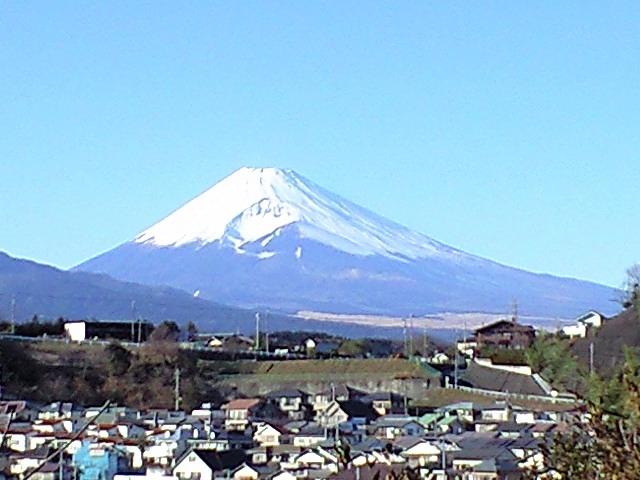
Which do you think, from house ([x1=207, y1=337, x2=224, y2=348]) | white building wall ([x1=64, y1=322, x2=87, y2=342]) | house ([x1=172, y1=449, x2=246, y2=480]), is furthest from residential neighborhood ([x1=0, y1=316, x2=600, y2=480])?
white building wall ([x1=64, y1=322, x2=87, y2=342])

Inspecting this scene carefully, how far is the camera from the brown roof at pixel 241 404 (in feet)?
69.4

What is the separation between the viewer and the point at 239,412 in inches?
819

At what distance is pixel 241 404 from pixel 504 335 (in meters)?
13.7

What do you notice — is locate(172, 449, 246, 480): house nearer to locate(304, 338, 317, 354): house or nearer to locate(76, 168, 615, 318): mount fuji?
locate(304, 338, 317, 354): house

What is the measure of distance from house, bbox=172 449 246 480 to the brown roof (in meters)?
5.97

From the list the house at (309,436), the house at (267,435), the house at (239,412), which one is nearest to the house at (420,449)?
the house at (309,436)

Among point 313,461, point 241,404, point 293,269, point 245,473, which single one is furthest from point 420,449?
point 293,269

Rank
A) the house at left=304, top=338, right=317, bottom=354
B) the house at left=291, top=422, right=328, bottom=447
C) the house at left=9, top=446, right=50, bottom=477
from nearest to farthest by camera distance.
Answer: the house at left=9, top=446, right=50, bottom=477 → the house at left=291, top=422, right=328, bottom=447 → the house at left=304, top=338, right=317, bottom=354

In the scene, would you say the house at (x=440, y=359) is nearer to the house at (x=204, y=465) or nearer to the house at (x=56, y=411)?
the house at (x=56, y=411)

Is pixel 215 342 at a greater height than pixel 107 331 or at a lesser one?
lesser

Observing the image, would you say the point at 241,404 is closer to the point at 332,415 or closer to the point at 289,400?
the point at 332,415

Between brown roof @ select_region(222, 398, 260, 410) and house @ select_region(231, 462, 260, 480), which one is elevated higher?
brown roof @ select_region(222, 398, 260, 410)

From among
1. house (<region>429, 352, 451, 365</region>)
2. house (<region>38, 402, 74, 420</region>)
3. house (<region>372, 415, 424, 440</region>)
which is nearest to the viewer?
house (<region>372, 415, 424, 440</region>)

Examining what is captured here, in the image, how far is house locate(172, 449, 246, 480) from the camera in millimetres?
14180
